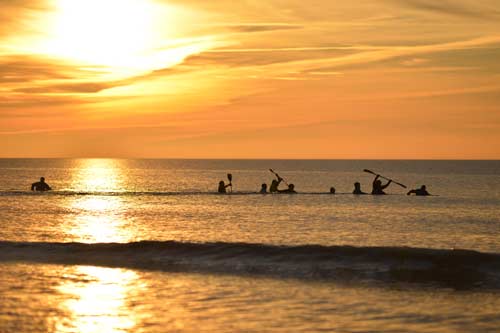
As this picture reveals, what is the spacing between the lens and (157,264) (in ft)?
84.7

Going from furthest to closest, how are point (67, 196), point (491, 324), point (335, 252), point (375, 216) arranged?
1. point (67, 196)
2. point (375, 216)
3. point (335, 252)
4. point (491, 324)

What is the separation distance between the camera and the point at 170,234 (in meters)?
35.9

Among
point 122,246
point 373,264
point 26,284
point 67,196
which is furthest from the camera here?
point 67,196

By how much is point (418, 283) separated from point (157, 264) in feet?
28.6

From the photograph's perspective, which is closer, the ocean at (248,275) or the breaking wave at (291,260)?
the ocean at (248,275)

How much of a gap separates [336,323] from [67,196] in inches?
2162

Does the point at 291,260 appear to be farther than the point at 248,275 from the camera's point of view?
Yes

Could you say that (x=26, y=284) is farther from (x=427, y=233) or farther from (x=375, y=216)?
(x=375, y=216)

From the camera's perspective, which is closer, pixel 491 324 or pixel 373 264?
pixel 491 324

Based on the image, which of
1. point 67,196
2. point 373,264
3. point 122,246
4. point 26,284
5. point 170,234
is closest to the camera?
point 26,284

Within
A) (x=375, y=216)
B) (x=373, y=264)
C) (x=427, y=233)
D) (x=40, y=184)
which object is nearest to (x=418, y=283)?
(x=373, y=264)

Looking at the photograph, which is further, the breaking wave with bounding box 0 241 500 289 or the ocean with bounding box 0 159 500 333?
the breaking wave with bounding box 0 241 500 289

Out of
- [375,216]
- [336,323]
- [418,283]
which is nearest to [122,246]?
[418,283]

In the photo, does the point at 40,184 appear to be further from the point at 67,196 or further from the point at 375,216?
the point at 375,216
